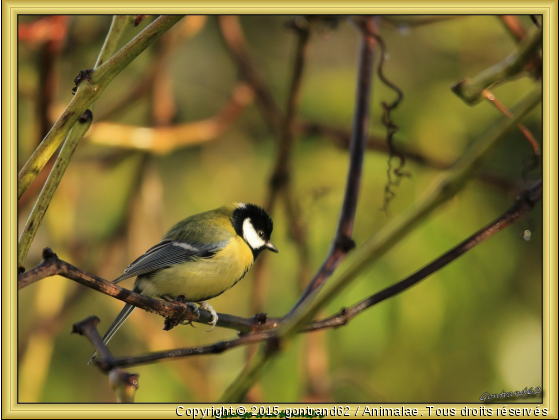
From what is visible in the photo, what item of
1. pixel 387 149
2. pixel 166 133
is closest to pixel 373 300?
pixel 387 149

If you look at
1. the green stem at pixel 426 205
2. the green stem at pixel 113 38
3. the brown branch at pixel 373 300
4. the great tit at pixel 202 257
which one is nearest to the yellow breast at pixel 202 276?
the great tit at pixel 202 257

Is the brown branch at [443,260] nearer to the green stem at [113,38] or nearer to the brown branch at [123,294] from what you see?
the brown branch at [123,294]

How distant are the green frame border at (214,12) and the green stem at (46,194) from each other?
123 millimetres

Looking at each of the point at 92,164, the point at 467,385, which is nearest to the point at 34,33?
the point at 92,164

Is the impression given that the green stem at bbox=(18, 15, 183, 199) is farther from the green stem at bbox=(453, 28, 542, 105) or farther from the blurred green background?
the blurred green background

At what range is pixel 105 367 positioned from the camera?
2.57ft

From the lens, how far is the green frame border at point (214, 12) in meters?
0.86

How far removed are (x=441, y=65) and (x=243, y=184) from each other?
0.98 meters

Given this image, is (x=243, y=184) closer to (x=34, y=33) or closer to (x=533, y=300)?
(x=34, y=33)

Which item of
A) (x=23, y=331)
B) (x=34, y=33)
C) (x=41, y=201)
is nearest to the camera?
(x=41, y=201)

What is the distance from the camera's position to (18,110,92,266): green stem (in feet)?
2.25

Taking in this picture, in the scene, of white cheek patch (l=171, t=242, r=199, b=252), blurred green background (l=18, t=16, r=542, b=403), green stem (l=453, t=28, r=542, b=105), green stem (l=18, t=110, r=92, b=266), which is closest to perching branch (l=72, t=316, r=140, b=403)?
green stem (l=18, t=110, r=92, b=266)

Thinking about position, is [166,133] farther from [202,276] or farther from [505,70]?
[505,70]

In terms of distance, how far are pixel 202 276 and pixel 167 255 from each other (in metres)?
0.14
